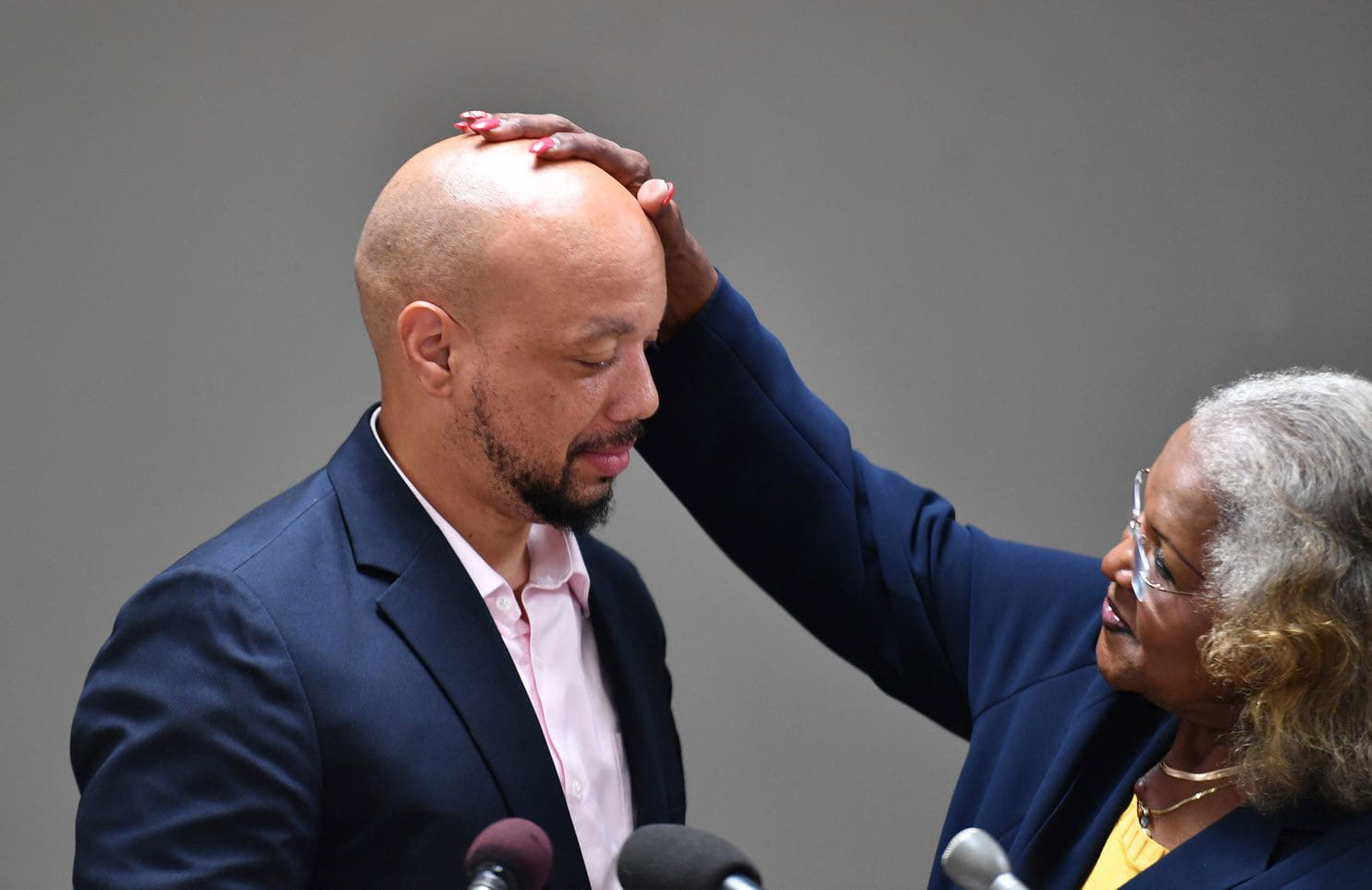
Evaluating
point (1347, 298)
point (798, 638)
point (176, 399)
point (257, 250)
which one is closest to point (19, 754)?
point (176, 399)

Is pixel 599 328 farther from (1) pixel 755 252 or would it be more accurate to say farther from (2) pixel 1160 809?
(1) pixel 755 252

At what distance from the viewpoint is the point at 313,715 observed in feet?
5.26

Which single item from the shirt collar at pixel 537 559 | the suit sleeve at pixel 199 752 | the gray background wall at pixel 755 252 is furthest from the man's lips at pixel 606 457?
the gray background wall at pixel 755 252

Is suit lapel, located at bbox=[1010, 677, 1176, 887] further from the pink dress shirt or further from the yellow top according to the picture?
the pink dress shirt

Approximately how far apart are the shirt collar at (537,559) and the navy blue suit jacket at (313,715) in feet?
0.07

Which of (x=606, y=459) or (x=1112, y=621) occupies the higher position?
(x=606, y=459)

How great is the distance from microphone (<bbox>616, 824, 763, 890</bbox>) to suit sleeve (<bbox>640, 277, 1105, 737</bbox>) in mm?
848

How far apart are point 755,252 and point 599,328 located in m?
1.49

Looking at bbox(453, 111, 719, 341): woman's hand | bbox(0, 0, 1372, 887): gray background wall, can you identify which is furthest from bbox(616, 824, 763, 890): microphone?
bbox(0, 0, 1372, 887): gray background wall

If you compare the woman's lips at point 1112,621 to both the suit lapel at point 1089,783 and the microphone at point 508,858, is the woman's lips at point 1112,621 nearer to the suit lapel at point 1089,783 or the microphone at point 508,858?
the suit lapel at point 1089,783

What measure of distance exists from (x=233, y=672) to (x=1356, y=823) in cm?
114

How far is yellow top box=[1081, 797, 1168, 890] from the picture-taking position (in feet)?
5.84

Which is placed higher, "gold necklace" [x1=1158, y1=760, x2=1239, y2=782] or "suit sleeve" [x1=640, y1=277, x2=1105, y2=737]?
"suit sleeve" [x1=640, y1=277, x2=1105, y2=737]

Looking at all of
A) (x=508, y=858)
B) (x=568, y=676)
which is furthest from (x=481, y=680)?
(x=508, y=858)
